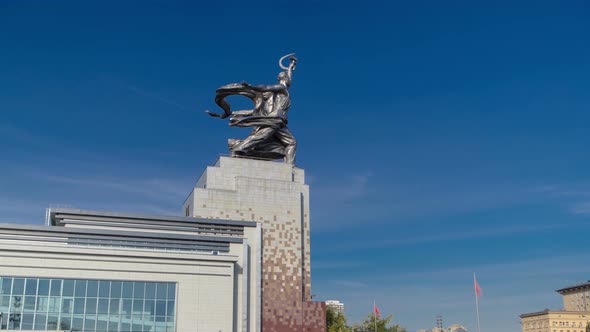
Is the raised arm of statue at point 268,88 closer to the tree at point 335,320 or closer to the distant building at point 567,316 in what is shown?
the tree at point 335,320

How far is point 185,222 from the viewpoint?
150 ft

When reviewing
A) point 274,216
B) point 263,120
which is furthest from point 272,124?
point 274,216

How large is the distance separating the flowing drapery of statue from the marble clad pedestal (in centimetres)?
161

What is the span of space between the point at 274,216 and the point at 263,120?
798 centimetres

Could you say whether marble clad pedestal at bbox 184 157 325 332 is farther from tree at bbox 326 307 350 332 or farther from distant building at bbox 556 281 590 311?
distant building at bbox 556 281 590 311

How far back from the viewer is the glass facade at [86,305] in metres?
38.9

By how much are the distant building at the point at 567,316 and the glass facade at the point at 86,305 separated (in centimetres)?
10837

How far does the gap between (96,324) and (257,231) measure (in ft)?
41.8

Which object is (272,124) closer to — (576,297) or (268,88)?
(268,88)

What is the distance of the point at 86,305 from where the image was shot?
40188mm

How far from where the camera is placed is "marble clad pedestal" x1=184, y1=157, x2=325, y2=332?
154 ft

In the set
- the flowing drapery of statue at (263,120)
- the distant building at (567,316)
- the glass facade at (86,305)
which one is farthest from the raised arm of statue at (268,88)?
the distant building at (567,316)

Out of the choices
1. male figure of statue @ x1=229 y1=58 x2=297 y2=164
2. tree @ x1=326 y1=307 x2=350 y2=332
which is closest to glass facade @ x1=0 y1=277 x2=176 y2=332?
male figure of statue @ x1=229 y1=58 x2=297 y2=164

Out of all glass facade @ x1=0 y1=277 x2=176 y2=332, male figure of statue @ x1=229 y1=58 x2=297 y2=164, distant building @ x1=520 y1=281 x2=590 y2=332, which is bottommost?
glass facade @ x1=0 y1=277 x2=176 y2=332
